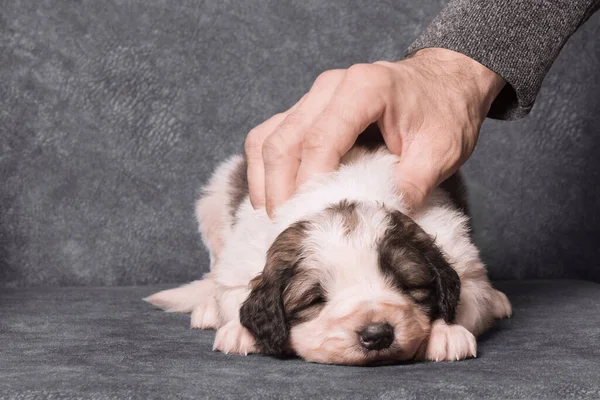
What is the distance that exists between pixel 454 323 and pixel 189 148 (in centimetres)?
209

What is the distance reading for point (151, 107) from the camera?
4234 millimetres

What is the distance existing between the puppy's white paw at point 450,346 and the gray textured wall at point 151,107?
1.91 meters

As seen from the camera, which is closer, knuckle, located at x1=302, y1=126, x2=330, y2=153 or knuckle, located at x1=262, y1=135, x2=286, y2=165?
knuckle, located at x1=302, y1=126, x2=330, y2=153

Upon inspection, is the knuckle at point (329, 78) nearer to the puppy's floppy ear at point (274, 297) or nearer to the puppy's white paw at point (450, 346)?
the puppy's floppy ear at point (274, 297)

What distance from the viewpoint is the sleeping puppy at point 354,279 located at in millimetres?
2207

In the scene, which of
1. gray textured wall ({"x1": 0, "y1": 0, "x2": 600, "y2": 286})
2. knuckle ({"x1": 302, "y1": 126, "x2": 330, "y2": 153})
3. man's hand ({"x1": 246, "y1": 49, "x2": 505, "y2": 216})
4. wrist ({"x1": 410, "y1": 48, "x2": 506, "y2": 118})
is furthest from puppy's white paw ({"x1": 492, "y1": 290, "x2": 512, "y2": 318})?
gray textured wall ({"x1": 0, "y1": 0, "x2": 600, "y2": 286})

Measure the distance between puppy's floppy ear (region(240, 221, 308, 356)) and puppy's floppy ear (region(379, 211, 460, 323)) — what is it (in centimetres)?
23

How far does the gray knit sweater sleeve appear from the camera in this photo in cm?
283

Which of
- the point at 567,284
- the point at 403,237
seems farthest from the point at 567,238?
the point at 403,237

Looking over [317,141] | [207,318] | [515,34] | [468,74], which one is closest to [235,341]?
[207,318]

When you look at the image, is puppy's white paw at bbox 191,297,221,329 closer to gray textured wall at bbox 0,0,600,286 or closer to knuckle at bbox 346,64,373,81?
knuckle at bbox 346,64,373,81

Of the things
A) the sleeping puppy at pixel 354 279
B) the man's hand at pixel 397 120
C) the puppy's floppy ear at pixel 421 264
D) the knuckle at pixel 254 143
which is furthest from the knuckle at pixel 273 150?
the puppy's floppy ear at pixel 421 264

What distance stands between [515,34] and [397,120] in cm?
48

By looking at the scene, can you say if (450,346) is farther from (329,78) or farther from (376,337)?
(329,78)
